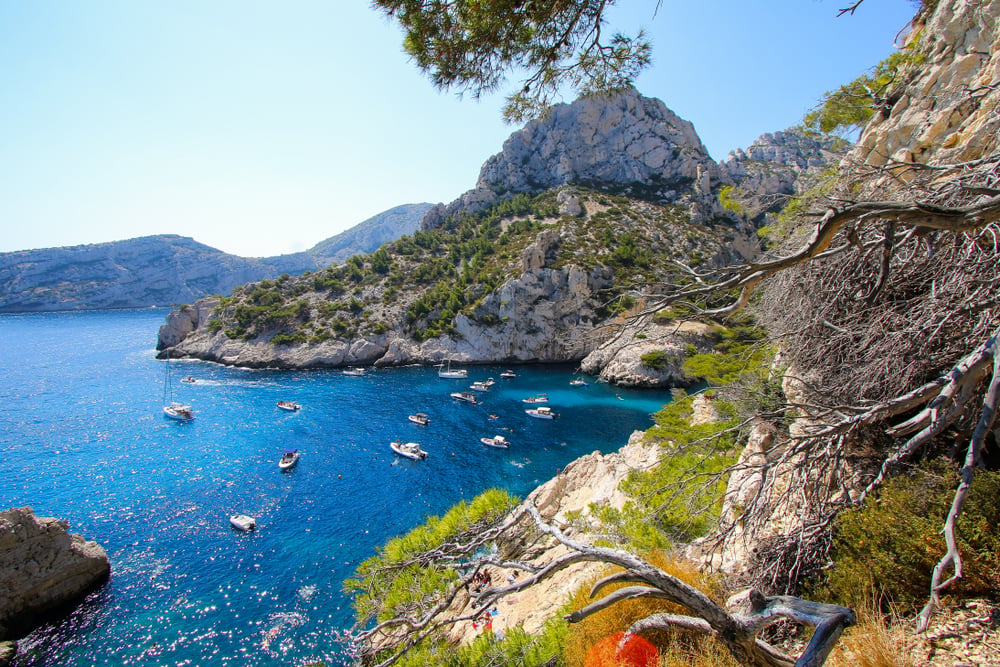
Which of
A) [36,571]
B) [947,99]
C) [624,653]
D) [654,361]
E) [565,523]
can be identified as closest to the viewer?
[624,653]

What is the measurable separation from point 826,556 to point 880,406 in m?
1.71

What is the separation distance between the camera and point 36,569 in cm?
1406

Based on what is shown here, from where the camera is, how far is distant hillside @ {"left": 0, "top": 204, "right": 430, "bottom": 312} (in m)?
119

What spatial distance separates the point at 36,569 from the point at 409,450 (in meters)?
15.8

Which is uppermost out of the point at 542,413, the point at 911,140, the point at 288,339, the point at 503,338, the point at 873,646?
the point at 911,140

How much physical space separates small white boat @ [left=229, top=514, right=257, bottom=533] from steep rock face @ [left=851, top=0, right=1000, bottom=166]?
23.8 metres

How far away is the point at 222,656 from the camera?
12.7 m

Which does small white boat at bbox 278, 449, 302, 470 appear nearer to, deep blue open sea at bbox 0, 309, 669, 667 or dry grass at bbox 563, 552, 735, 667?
deep blue open sea at bbox 0, 309, 669, 667

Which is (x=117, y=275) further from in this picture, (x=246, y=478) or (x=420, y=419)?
(x=420, y=419)

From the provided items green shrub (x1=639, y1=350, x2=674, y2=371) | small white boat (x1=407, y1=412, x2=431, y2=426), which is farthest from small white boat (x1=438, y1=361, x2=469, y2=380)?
green shrub (x1=639, y1=350, x2=674, y2=371)

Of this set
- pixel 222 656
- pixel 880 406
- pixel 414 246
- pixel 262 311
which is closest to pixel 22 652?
pixel 222 656

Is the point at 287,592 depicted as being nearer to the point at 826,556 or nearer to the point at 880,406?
the point at 826,556

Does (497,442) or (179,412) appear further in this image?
(179,412)

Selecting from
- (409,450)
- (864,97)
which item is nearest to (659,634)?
(864,97)
